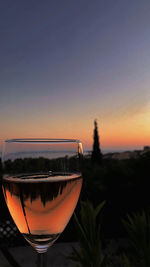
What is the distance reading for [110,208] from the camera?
3695 millimetres

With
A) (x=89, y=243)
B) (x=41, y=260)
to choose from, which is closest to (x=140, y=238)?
(x=89, y=243)

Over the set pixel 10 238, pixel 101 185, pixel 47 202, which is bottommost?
pixel 10 238

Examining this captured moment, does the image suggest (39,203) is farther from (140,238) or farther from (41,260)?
(140,238)

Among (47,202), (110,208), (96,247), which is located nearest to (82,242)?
(96,247)

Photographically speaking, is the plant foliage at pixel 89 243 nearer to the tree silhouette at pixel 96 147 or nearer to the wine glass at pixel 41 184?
the wine glass at pixel 41 184

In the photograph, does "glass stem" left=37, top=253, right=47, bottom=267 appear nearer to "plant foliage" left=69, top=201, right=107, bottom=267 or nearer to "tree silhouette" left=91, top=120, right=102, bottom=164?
"plant foliage" left=69, top=201, right=107, bottom=267

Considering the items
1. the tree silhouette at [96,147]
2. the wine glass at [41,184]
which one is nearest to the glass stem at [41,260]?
the wine glass at [41,184]

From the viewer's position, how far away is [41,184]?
65 cm

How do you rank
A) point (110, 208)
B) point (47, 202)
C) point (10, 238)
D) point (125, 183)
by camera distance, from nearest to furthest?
point (47, 202), point (125, 183), point (110, 208), point (10, 238)

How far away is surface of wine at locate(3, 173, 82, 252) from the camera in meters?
0.63

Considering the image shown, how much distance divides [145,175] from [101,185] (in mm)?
730

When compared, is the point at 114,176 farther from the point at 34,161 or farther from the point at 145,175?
the point at 34,161

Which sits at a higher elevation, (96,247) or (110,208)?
(96,247)

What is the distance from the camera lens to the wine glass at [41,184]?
64cm
